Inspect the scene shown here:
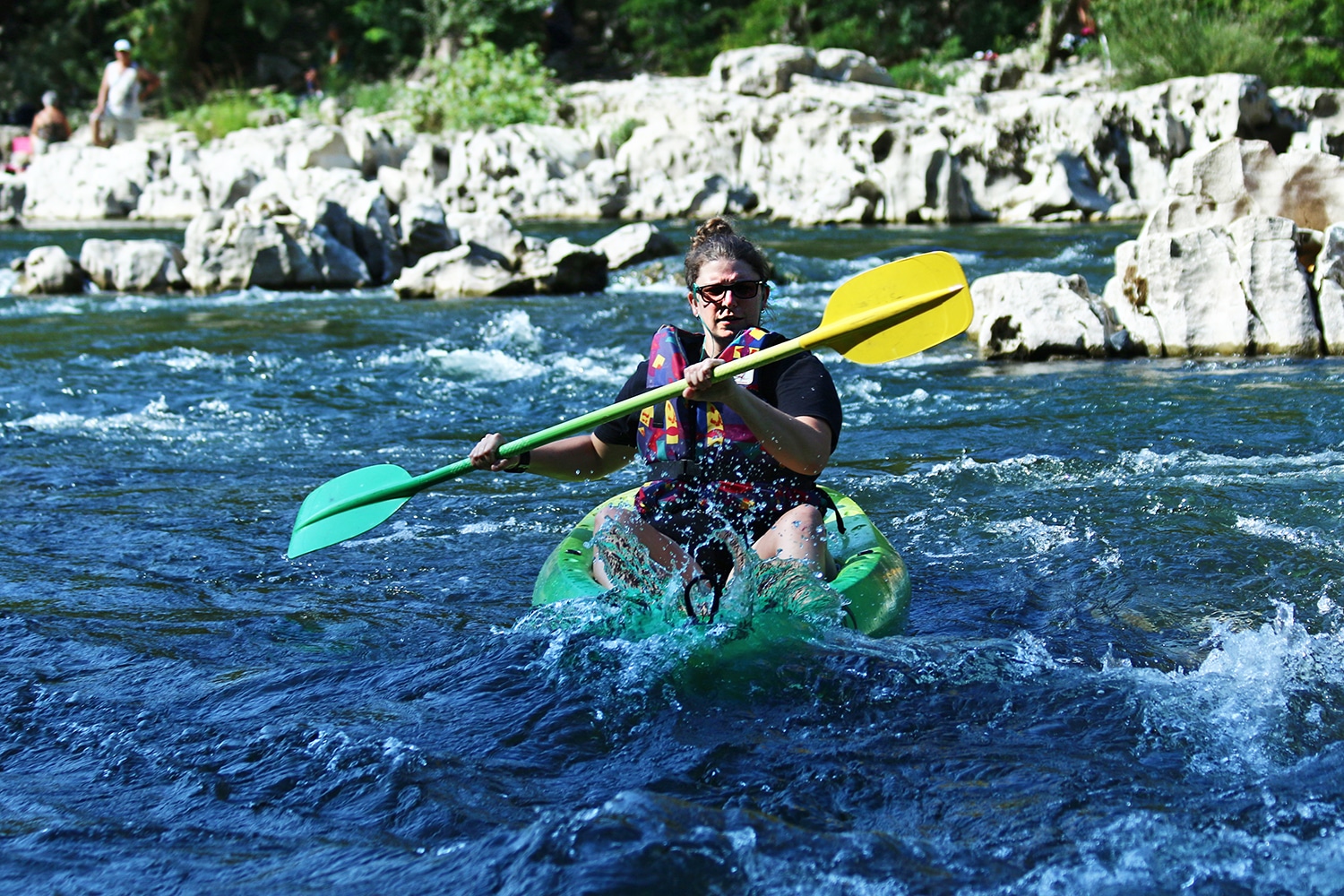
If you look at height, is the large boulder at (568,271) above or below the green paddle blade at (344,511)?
above

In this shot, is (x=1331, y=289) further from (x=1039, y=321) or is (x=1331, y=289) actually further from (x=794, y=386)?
(x=794, y=386)

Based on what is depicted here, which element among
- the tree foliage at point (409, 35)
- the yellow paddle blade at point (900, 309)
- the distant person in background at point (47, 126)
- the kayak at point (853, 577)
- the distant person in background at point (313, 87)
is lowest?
the kayak at point (853, 577)

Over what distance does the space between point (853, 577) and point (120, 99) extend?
19.1 metres

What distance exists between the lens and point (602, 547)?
2943 mm

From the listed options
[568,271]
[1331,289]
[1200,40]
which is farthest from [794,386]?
[1200,40]

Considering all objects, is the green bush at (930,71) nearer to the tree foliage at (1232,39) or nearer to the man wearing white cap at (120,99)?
the tree foliage at (1232,39)

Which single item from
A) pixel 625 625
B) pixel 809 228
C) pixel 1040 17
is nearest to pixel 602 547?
pixel 625 625

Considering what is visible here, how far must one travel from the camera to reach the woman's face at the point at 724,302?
2797mm

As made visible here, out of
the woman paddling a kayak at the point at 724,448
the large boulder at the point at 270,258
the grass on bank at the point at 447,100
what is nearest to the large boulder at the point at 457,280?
the large boulder at the point at 270,258

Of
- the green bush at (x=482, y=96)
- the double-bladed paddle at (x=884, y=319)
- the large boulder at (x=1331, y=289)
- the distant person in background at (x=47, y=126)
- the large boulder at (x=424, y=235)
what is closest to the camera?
the double-bladed paddle at (x=884, y=319)

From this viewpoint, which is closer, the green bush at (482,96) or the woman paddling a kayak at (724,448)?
the woman paddling a kayak at (724,448)

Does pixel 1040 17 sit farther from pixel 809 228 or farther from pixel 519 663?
pixel 519 663

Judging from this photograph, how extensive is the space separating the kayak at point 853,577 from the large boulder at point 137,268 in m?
8.17

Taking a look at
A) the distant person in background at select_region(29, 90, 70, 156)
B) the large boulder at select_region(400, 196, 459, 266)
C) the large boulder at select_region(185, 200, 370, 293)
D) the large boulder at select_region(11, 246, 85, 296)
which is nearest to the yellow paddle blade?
the large boulder at select_region(185, 200, 370, 293)
